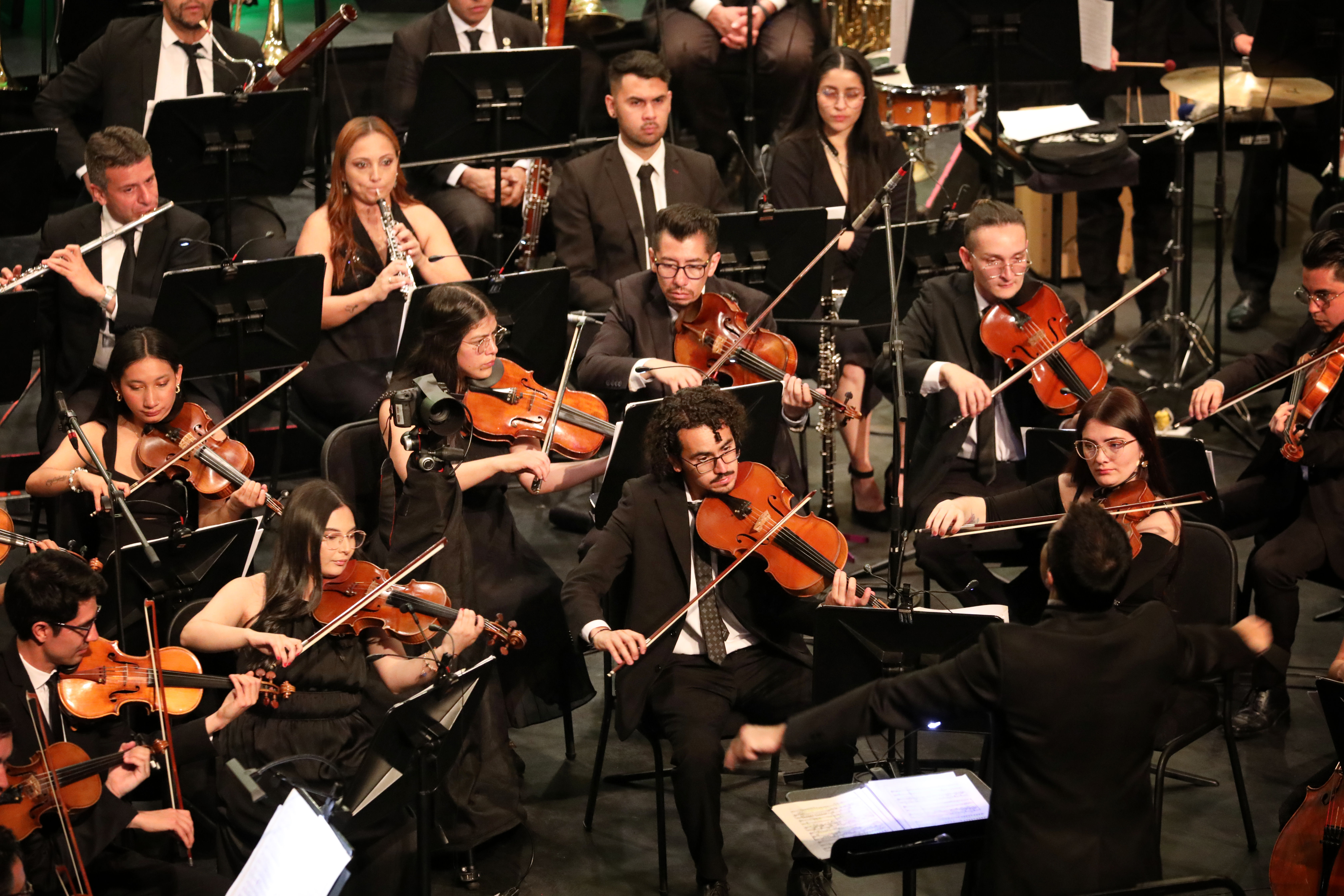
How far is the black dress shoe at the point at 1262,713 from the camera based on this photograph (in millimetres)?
4270

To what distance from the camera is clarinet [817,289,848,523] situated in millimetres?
5051

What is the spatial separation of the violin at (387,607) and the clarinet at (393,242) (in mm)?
1305

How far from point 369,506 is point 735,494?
1.15m

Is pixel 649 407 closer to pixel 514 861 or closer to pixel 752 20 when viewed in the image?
pixel 514 861

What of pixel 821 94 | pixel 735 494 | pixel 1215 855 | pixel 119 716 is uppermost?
pixel 821 94

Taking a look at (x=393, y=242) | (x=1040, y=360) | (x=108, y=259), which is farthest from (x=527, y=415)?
(x=108, y=259)

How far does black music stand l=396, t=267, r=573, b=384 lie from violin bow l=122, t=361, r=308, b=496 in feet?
1.17

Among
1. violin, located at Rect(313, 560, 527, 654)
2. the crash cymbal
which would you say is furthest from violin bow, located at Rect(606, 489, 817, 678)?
the crash cymbal

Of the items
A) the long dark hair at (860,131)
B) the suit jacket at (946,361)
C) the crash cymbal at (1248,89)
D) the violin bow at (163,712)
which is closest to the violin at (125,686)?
the violin bow at (163,712)

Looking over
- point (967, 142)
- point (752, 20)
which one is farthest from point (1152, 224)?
point (752, 20)

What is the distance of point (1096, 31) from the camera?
5.83 m

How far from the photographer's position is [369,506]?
4.35 metres

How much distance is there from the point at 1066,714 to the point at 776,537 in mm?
1117

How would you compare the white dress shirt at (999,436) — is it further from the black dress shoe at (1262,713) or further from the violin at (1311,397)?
the black dress shoe at (1262,713)
